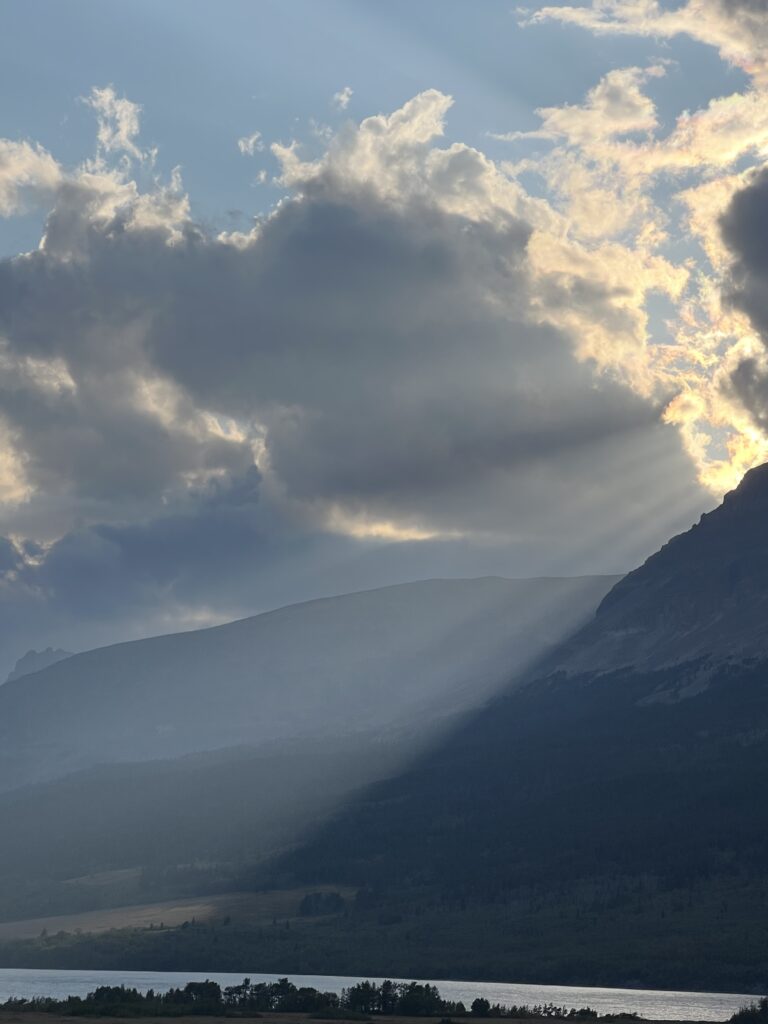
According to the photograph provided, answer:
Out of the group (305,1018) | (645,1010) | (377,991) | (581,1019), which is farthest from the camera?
(645,1010)

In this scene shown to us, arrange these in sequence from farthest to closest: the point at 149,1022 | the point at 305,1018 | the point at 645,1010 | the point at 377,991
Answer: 1. the point at 645,1010
2. the point at 377,991
3. the point at 305,1018
4. the point at 149,1022

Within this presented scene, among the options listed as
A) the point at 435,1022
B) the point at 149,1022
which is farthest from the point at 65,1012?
the point at 435,1022

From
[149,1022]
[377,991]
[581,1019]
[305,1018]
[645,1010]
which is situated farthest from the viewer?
[645,1010]

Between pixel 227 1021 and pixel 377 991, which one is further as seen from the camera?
pixel 377 991

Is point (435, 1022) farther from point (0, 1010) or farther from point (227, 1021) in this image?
point (0, 1010)

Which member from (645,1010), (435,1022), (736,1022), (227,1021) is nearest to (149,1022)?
(227,1021)

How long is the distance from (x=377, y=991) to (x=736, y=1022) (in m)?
34.8

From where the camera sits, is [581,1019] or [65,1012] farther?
[581,1019]

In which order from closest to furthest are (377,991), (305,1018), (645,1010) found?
(305,1018) → (377,991) → (645,1010)

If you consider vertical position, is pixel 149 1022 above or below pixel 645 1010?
above

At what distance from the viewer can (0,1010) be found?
137000 millimetres

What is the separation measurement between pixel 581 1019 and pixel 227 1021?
35.3m

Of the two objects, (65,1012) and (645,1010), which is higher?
(65,1012)

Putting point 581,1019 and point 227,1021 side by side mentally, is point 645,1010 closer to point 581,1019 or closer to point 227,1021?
point 581,1019
